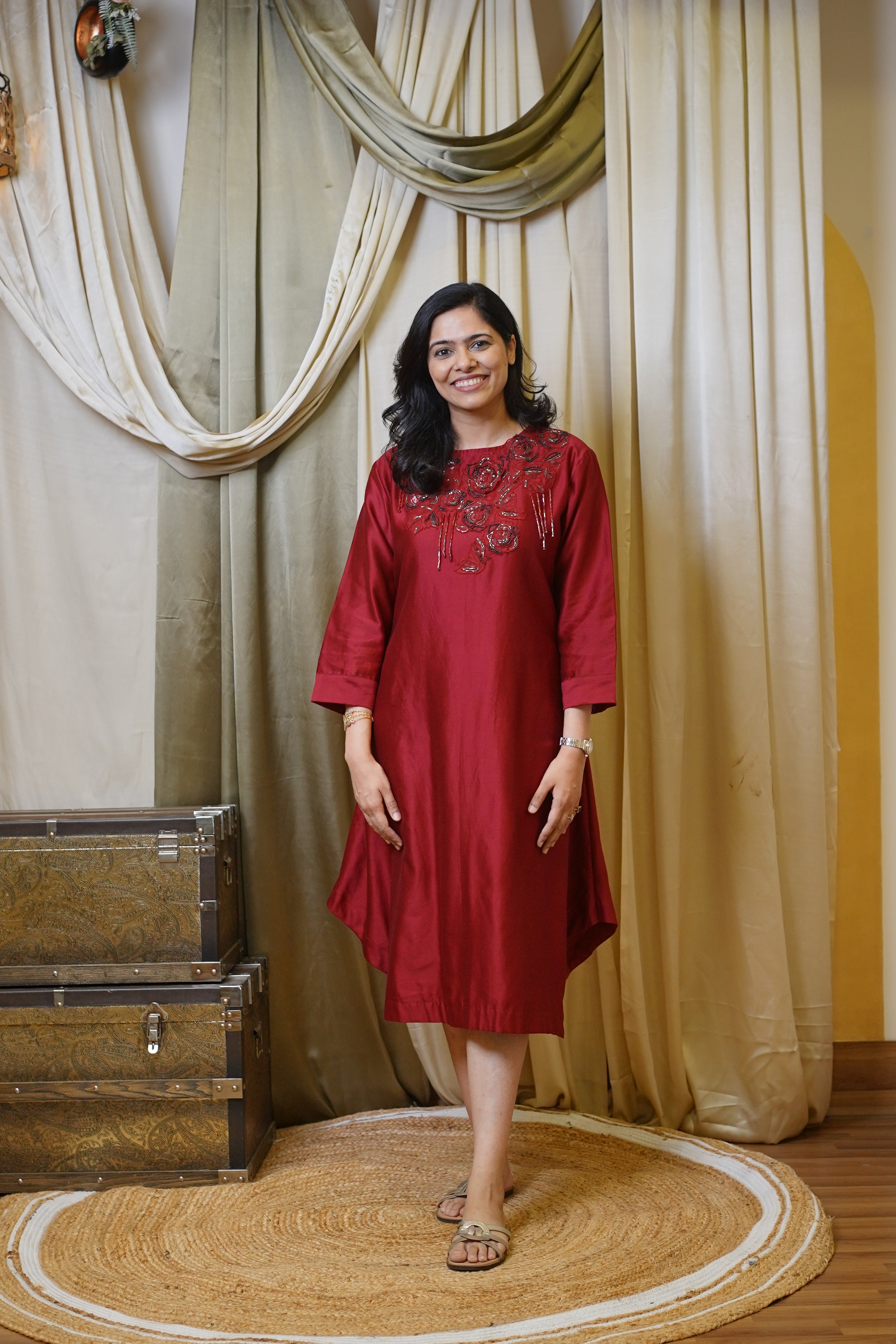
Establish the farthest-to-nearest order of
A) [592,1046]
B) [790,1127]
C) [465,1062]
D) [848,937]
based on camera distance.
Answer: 1. [848,937]
2. [592,1046]
3. [790,1127]
4. [465,1062]

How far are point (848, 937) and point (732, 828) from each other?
0.53 m

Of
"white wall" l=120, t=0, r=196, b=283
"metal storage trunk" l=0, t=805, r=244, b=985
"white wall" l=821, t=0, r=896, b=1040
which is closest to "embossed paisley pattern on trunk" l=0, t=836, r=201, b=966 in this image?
"metal storage trunk" l=0, t=805, r=244, b=985

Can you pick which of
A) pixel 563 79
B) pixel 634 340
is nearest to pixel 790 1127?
pixel 634 340

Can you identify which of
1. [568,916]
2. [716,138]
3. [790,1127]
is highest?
[716,138]

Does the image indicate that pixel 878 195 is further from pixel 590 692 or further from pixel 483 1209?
pixel 483 1209

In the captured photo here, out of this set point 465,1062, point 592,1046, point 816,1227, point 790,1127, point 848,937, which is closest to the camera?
point 816,1227

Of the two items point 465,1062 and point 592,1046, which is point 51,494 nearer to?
point 465,1062

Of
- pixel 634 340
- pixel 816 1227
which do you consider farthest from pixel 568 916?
pixel 634 340

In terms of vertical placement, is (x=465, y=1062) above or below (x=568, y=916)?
below

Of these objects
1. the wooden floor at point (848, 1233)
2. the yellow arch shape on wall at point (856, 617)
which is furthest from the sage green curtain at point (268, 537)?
the yellow arch shape on wall at point (856, 617)

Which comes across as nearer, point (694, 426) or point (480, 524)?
point (480, 524)

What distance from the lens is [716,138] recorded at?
2299 millimetres

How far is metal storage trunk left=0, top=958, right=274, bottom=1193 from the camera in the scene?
2.04 m

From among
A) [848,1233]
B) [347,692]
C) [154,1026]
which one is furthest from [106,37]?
[848,1233]
